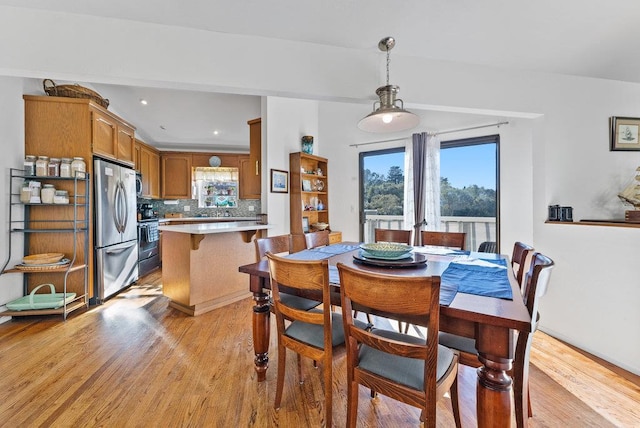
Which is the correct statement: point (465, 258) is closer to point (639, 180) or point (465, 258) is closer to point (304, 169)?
point (639, 180)

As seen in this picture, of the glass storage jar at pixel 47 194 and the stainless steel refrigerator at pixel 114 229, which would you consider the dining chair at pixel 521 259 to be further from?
the glass storage jar at pixel 47 194

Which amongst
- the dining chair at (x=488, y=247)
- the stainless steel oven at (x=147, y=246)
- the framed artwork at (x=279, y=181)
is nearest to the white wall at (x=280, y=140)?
the framed artwork at (x=279, y=181)

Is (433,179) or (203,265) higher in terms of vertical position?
(433,179)

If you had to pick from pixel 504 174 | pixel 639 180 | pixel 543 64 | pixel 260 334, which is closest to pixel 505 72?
pixel 543 64

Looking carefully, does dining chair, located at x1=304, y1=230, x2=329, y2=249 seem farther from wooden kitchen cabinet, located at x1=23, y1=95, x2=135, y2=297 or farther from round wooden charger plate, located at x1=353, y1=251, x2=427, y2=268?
wooden kitchen cabinet, located at x1=23, y1=95, x2=135, y2=297

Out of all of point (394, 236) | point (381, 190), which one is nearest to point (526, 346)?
point (394, 236)

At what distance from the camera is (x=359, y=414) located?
1.52m

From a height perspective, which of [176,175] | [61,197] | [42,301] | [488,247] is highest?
[176,175]

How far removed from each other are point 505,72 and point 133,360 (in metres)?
3.98

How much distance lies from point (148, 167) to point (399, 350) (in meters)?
5.48

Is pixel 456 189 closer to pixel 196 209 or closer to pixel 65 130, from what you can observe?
pixel 65 130

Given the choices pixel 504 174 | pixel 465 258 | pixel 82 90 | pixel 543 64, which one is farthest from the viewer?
pixel 504 174

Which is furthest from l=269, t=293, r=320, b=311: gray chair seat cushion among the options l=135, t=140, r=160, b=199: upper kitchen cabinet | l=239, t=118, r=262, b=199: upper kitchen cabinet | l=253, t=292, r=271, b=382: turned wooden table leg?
l=135, t=140, r=160, b=199: upper kitchen cabinet

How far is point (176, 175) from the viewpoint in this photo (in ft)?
18.5
